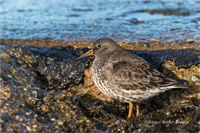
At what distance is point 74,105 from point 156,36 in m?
2.58

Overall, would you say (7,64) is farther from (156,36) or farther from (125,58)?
(156,36)

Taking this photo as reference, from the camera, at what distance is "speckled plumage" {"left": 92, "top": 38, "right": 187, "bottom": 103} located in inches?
145

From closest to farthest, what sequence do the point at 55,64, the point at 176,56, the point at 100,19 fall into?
the point at 176,56 → the point at 55,64 → the point at 100,19

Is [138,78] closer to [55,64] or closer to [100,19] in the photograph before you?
[55,64]

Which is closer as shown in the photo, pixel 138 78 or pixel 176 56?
pixel 138 78

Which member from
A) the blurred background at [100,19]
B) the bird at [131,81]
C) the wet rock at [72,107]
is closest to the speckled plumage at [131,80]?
the bird at [131,81]

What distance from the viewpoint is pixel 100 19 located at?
7.13 metres

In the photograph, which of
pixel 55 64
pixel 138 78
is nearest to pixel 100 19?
pixel 55 64

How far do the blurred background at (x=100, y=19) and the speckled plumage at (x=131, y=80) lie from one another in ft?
4.34

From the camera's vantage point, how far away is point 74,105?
3.83 metres

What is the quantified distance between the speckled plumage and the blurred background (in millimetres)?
1323

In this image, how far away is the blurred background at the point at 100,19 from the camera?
5.44 metres

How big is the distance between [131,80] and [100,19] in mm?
3869

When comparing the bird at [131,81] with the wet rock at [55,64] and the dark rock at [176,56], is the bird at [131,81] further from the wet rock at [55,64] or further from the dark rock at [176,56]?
the wet rock at [55,64]
